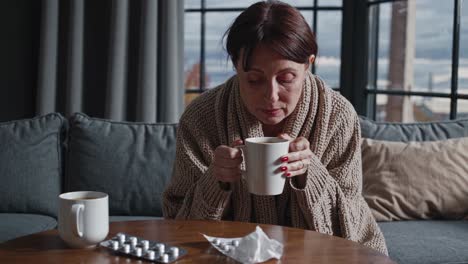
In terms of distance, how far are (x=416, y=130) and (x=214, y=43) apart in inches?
52.4

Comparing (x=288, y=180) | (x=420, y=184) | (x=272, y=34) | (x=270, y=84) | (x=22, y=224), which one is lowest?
(x=22, y=224)

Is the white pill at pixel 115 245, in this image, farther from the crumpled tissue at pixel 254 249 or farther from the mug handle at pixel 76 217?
the crumpled tissue at pixel 254 249

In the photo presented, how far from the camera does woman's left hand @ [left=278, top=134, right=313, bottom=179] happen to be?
4.00 feet

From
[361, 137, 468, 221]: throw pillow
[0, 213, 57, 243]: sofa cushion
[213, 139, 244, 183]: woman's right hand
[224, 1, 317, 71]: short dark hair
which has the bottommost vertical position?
[0, 213, 57, 243]: sofa cushion

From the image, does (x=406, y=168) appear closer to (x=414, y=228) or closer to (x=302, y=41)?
(x=414, y=228)

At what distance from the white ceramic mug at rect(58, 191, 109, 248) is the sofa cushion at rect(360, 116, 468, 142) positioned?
157 cm

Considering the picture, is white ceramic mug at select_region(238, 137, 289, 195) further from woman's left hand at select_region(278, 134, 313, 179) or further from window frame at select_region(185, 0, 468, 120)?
window frame at select_region(185, 0, 468, 120)

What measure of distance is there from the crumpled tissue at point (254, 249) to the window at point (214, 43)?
2.34 meters

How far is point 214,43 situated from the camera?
3.35 metres

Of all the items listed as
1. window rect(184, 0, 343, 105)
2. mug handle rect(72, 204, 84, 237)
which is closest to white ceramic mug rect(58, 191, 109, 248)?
mug handle rect(72, 204, 84, 237)

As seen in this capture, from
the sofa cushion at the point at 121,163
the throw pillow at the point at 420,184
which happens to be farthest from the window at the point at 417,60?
the sofa cushion at the point at 121,163

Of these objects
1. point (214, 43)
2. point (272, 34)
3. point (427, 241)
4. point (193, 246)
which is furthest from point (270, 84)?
point (214, 43)

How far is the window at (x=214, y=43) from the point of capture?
3.31m

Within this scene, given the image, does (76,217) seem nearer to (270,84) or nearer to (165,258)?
(165,258)
